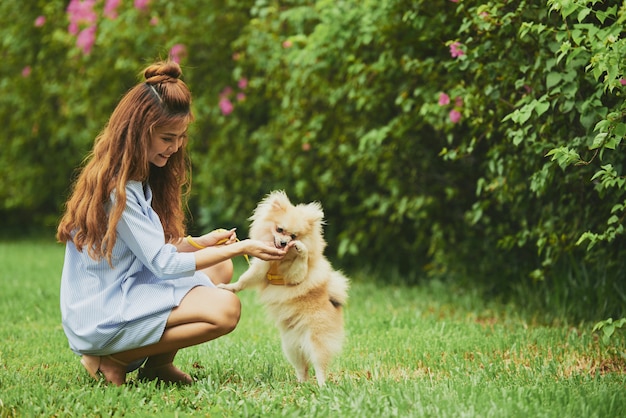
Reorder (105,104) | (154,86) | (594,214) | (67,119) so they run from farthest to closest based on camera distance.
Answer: (67,119)
(105,104)
(594,214)
(154,86)

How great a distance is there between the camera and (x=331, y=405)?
3.13 metres

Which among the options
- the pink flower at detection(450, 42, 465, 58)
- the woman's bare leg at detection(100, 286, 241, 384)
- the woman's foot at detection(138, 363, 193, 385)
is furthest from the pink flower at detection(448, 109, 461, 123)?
the woman's foot at detection(138, 363, 193, 385)

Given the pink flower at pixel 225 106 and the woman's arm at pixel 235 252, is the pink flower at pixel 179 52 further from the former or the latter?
the woman's arm at pixel 235 252

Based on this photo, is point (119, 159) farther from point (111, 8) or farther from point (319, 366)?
point (111, 8)

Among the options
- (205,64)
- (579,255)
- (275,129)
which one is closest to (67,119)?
(205,64)

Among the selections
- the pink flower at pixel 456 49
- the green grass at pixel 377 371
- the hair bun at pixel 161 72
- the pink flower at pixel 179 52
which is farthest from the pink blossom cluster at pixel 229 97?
the hair bun at pixel 161 72

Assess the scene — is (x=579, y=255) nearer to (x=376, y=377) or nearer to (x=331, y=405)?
(x=376, y=377)

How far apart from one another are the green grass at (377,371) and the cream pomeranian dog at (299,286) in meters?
0.17

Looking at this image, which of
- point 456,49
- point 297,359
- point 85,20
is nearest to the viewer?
point 297,359

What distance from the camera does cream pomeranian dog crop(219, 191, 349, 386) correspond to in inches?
143

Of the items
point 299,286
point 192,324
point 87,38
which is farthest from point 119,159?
point 87,38

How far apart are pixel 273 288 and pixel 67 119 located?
827 cm

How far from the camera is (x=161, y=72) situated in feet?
12.0

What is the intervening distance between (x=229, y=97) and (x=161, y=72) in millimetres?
4839
